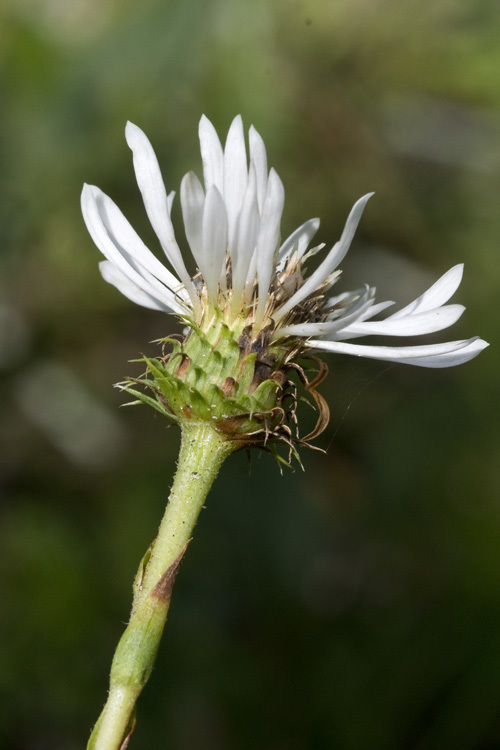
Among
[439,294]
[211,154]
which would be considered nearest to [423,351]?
[439,294]

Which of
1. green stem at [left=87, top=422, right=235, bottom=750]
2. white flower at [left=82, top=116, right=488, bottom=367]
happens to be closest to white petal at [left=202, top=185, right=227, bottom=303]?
white flower at [left=82, top=116, right=488, bottom=367]

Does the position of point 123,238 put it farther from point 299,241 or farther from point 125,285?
point 299,241

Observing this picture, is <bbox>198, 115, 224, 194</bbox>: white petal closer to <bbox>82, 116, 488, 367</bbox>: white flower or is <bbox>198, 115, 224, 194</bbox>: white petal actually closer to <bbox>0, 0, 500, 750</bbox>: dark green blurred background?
<bbox>82, 116, 488, 367</bbox>: white flower

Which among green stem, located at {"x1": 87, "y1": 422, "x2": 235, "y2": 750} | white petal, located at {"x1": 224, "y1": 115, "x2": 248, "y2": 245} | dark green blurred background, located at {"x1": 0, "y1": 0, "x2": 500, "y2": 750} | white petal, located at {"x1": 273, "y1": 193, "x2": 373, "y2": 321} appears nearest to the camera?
green stem, located at {"x1": 87, "y1": 422, "x2": 235, "y2": 750}

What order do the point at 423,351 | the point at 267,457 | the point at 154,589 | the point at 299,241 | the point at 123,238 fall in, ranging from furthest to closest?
the point at 267,457 < the point at 299,241 < the point at 123,238 < the point at 423,351 < the point at 154,589

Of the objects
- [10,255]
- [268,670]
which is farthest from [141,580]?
[10,255]
